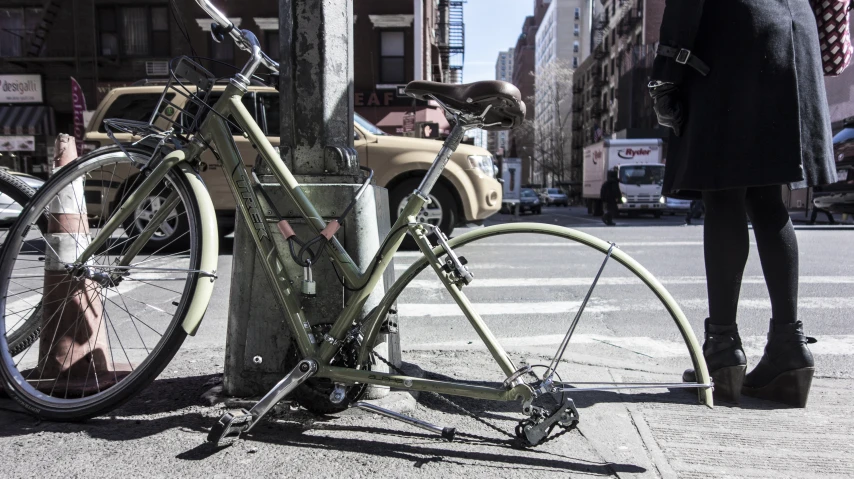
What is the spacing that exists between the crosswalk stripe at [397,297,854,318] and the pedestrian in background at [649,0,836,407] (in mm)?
2326

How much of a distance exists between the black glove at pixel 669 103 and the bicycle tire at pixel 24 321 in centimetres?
283

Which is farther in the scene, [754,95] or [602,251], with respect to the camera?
[754,95]

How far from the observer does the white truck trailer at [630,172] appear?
23.4 metres

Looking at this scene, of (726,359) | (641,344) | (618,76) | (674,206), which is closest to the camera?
(726,359)

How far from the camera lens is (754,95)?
242 cm

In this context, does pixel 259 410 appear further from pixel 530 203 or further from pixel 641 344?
pixel 530 203

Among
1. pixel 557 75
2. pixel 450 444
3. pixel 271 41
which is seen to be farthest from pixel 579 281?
pixel 557 75

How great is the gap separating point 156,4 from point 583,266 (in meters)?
21.6

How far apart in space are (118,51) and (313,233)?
2469 cm

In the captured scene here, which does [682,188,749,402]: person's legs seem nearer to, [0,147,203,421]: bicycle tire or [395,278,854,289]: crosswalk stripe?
[0,147,203,421]: bicycle tire

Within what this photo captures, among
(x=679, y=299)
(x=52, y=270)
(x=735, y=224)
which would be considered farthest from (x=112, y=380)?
(x=679, y=299)

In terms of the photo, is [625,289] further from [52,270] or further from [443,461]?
[52,270]

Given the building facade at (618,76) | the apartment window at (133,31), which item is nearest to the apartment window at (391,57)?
the apartment window at (133,31)

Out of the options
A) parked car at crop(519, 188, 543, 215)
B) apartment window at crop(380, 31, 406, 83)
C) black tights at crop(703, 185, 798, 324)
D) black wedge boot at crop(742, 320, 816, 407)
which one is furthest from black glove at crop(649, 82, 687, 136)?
parked car at crop(519, 188, 543, 215)
